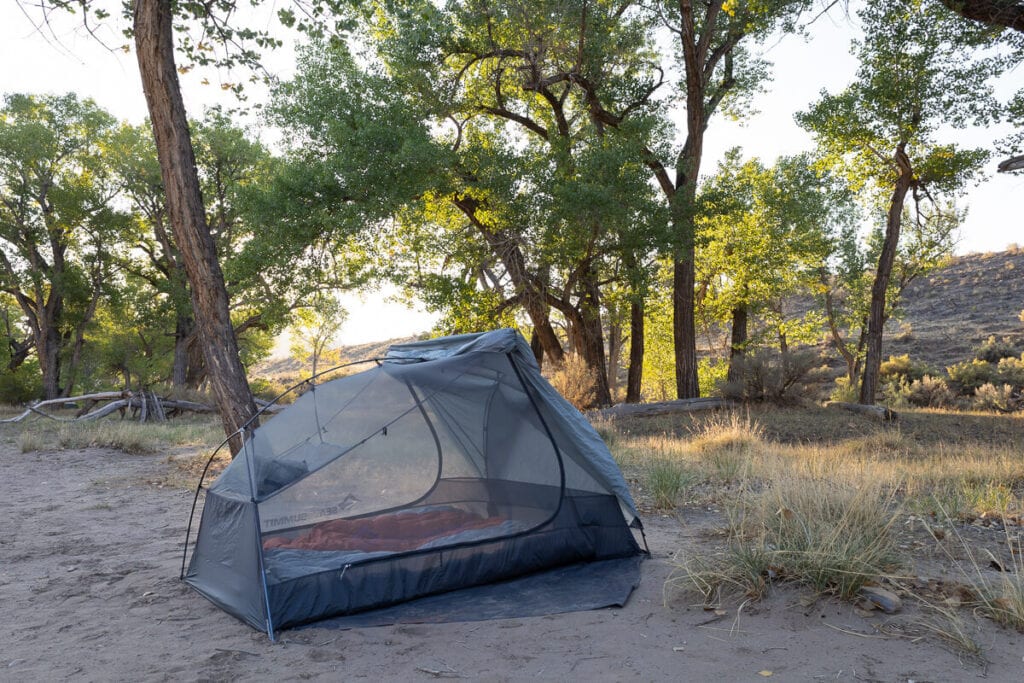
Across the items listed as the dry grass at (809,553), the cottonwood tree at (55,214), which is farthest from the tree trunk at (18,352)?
the dry grass at (809,553)

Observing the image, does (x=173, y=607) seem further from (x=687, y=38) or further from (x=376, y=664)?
(x=687, y=38)

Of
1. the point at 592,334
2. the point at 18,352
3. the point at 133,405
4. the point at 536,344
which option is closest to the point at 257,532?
the point at 592,334

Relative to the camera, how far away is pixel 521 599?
4.75m

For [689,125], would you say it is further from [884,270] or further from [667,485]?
[667,485]

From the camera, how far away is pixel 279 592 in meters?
4.37

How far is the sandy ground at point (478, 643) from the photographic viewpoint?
3.48 metres

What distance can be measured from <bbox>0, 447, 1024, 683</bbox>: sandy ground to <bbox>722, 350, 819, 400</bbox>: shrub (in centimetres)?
1061

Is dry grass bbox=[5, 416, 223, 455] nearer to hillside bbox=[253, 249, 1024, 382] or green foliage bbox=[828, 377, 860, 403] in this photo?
green foliage bbox=[828, 377, 860, 403]

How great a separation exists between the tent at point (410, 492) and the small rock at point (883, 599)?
173cm

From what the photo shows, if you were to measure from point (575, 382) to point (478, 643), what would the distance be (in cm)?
1039

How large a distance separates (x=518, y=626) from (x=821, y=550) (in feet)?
5.76

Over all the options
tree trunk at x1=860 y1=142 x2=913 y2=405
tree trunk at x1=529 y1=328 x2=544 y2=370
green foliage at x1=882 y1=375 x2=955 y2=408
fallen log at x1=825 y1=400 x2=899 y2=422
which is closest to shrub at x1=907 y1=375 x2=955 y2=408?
green foliage at x1=882 y1=375 x2=955 y2=408

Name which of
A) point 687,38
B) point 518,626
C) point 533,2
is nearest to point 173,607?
point 518,626

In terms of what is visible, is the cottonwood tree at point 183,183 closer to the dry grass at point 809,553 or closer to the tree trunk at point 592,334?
the dry grass at point 809,553
